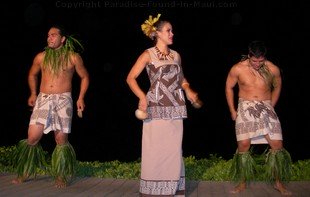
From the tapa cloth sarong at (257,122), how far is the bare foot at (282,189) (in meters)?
0.42

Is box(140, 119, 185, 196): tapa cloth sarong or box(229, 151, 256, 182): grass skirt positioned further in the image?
box(229, 151, 256, 182): grass skirt

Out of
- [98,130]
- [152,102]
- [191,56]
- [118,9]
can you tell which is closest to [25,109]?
[98,130]

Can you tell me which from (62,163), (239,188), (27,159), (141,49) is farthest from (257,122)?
(141,49)

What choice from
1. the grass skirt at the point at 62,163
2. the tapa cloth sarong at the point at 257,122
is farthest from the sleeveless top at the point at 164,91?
the grass skirt at the point at 62,163

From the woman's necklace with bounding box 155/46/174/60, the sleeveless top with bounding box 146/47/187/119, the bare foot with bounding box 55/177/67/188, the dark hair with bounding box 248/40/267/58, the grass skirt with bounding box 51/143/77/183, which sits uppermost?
the dark hair with bounding box 248/40/267/58

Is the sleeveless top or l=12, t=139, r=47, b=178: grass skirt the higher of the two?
the sleeveless top

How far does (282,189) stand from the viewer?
17.5 ft

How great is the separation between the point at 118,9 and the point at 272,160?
12.2 ft

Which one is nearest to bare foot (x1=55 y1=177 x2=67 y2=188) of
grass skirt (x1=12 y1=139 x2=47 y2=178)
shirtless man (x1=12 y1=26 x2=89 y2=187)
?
shirtless man (x1=12 y1=26 x2=89 y2=187)

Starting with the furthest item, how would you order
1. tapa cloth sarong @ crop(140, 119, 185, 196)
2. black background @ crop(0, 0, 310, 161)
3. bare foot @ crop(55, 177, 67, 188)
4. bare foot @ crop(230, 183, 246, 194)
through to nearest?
black background @ crop(0, 0, 310, 161) → bare foot @ crop(55, 177, 67, 188) → bare foot @ crop(230, 183, 246, 194) → tapa cloth sarong @ crop(140, 119, 185, 196)

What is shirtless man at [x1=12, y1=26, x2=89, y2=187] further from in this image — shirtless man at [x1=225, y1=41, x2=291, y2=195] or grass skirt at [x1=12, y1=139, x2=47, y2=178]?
shirtless man at [x1=225, y1=41, x2=291, y2=195]

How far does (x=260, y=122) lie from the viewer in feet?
18.0

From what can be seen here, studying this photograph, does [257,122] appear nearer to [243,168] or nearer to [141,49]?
[243,168]

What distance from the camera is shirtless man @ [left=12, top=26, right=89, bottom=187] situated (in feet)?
18.5
